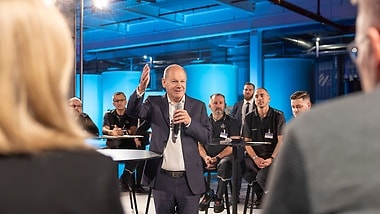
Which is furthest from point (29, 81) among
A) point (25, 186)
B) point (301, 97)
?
point (301, 97)

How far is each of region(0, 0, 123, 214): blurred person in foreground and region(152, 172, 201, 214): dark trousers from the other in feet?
7.77

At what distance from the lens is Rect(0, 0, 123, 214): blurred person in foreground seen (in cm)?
82

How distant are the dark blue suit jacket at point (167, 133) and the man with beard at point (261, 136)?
6.51ft

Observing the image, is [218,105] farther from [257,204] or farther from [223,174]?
[257,204]

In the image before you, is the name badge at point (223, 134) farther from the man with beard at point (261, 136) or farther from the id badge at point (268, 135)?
the id badge at point (268, 135)

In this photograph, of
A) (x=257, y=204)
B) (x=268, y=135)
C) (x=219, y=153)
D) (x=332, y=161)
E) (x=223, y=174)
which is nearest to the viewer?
(x=332, y=161)

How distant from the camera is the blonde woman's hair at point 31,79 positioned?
82 cm

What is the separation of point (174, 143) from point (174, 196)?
1.11 feet

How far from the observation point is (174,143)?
10.7 ft

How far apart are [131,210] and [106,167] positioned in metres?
5.01

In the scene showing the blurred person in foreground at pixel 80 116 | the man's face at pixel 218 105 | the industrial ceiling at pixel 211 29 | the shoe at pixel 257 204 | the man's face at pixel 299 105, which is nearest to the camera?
the man's face at pixel 299 105

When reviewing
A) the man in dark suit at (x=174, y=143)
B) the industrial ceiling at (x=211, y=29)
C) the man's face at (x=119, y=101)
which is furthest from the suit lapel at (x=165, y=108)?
the industrial ceiling at (x=211, y=29)

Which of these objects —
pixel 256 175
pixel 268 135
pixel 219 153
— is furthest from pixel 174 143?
pixel 219 153

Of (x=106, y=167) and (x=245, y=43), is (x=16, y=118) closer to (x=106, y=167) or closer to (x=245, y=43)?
(x=106, y=167)
